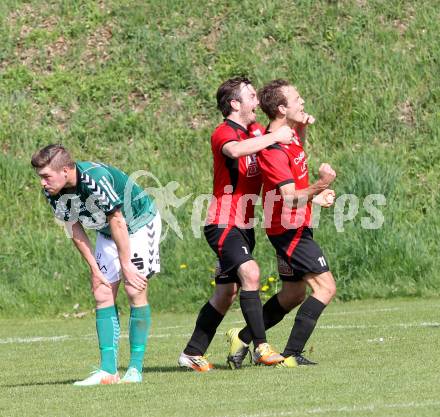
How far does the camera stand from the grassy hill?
53.2ft

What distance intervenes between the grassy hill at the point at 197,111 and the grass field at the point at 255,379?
11.8ft

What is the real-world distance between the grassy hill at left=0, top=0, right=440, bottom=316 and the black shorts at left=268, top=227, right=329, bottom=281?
22.9 ft

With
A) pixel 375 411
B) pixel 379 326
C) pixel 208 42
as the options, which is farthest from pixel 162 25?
pixel 375 411

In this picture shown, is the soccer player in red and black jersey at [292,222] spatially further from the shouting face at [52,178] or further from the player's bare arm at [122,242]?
the shouting face at [52,178]

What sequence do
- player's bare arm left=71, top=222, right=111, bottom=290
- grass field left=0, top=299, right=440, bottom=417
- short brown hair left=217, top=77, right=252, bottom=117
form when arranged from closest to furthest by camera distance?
grass field left=0, top=299, right=440, bottom=417
player's bare arm left=71, top=222, right=111, bottom=290
short brown hair left=217, top=77, right=252, bottom=117

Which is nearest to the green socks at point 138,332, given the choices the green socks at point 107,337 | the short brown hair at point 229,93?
the green socks at point 107,337

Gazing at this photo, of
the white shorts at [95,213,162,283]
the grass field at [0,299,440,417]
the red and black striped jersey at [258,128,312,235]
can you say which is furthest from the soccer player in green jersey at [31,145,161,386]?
the red and black striped jersey at [258,128,312,235]

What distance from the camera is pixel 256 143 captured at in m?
8.41

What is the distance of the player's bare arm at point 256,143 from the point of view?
839 centimetres

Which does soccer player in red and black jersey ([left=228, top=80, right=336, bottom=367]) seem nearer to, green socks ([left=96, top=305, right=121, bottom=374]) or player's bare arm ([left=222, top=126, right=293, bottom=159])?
player's bare arm ([left=222, top=126, right=293, bottom=159])

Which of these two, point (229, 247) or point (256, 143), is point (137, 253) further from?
point (256, 143)

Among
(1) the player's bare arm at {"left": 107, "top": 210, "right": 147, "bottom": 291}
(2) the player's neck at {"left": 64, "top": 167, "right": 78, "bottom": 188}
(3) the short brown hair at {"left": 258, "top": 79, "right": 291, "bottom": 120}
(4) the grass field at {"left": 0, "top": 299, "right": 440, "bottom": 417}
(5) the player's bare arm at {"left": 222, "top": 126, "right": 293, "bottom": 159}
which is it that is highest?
(3) the short brown hair at {"left": 258, "top": 79, "right": 291, "bottom": 120}

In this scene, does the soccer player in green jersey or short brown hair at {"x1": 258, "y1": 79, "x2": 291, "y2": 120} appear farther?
short brown hair at {"x1": 258, "y1": 79, "x2": 291, "y2": 120}

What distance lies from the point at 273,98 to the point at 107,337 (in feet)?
7.39
